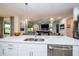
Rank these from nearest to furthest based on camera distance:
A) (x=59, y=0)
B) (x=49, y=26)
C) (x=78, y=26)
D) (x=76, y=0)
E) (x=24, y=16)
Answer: (x=76, y=0), (x=59, y=0), (x=78, y=26), (x=49, y=26), (x=24, y=16)

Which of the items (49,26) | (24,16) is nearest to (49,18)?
(49,26)

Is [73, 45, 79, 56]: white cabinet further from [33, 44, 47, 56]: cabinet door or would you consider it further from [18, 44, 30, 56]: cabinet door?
[18, 44, 30, 56]: cabinet door

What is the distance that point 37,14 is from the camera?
4520mm

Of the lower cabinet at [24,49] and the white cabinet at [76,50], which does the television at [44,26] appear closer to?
the lower cabinet at [24,49]

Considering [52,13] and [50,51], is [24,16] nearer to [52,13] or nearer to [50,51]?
[52,13]

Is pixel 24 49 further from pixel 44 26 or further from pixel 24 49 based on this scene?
pixel 44 26

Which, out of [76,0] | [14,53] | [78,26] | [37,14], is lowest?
[14,53]

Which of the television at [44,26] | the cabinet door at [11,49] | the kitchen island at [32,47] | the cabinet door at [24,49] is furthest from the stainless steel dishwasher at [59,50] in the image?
the television at [44,26]

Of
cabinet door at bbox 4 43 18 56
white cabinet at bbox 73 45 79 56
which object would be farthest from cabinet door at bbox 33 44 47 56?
white cabinet at bbox 73 45 79 56

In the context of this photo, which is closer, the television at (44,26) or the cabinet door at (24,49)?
the cabinet door at (24,49)

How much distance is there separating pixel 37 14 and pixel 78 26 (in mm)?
1743

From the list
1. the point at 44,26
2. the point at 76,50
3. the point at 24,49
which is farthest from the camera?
the point at 44,26

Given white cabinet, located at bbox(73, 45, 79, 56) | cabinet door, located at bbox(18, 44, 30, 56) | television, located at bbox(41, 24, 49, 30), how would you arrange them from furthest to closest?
television, located at bbox(41, 24, 49, 30) < cabinet door, located at bbox(18, 44, 30, 56) < white cabinet, located at bbox(73, 45, 79, 56)

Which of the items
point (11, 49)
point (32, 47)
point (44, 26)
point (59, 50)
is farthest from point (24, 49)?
point (44, 26)
